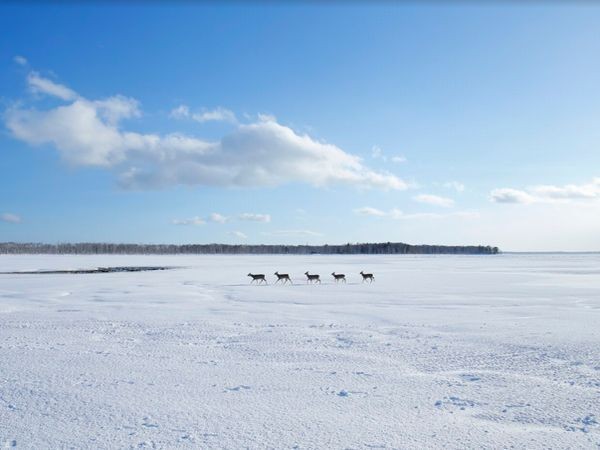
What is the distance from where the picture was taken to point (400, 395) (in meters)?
6.18

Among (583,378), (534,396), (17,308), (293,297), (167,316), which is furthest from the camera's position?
(293,297)

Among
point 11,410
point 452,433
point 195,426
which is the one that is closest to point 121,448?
point 195,426

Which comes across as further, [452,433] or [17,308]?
[17,308]

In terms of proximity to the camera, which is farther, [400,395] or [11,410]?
[400,395]

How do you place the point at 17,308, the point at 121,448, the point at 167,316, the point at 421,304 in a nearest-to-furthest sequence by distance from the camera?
the point at 121,448, the point at 167,316, the point at 17,308, the point at 421,304

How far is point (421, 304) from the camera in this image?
16672mm

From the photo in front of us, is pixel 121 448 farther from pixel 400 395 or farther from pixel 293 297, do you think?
pixel 293 297

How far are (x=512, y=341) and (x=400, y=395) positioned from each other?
15.0 feet

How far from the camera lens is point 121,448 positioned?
15.1 ft

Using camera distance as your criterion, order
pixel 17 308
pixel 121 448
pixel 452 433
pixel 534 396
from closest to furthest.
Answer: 1. pixel 121 448
2. pixel 452 433
3. pixel 534 396
4. pixel 17 308

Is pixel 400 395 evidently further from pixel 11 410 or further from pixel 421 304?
pixel 421 304

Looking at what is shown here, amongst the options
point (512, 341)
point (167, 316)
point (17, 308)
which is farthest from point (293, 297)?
point (512, 341)

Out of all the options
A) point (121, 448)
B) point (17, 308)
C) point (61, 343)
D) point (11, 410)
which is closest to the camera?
point (121, 448)

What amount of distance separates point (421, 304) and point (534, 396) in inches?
419
